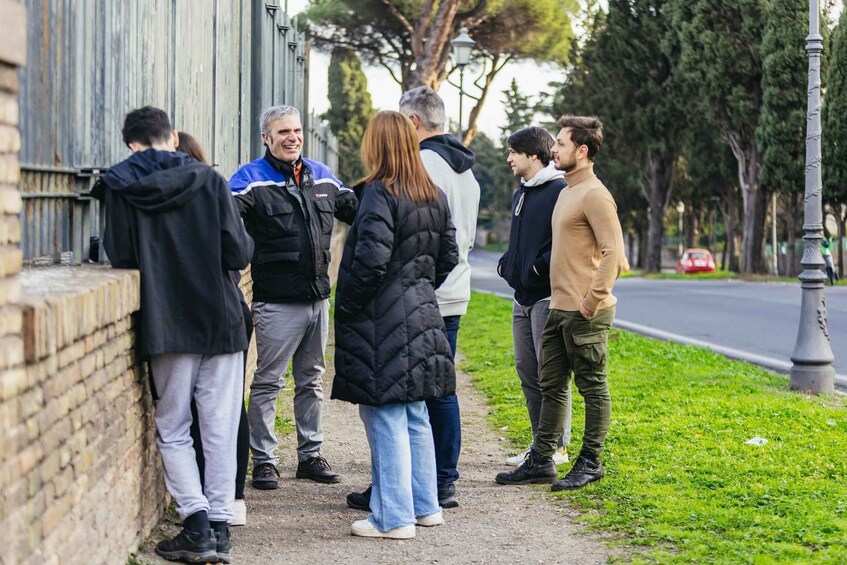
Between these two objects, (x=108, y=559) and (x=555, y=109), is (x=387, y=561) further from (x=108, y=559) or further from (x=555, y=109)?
(x=555, y=109)

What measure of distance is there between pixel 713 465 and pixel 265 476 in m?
2.56

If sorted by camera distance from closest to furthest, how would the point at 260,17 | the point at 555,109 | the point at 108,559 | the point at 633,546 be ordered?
the point at 108,559, the point at 633,546, the point at 260,17, the point at 555,109

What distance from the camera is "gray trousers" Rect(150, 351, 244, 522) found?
4793mm

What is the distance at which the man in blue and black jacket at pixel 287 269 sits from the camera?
620 centimetres

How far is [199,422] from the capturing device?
4988 mm

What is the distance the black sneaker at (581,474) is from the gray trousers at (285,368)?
1398 millimetres

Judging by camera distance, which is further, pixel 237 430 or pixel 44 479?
pixel 237 430

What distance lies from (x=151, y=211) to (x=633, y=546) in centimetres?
257

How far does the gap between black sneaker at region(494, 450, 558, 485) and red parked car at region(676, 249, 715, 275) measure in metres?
47.4

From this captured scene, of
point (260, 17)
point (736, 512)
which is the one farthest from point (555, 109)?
point (736, 512)

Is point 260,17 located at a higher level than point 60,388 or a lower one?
higher

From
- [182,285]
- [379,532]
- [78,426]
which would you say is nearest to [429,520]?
[379,532]

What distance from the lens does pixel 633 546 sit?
5.23 m

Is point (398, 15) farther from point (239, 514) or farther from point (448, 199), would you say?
point (239, 514)
